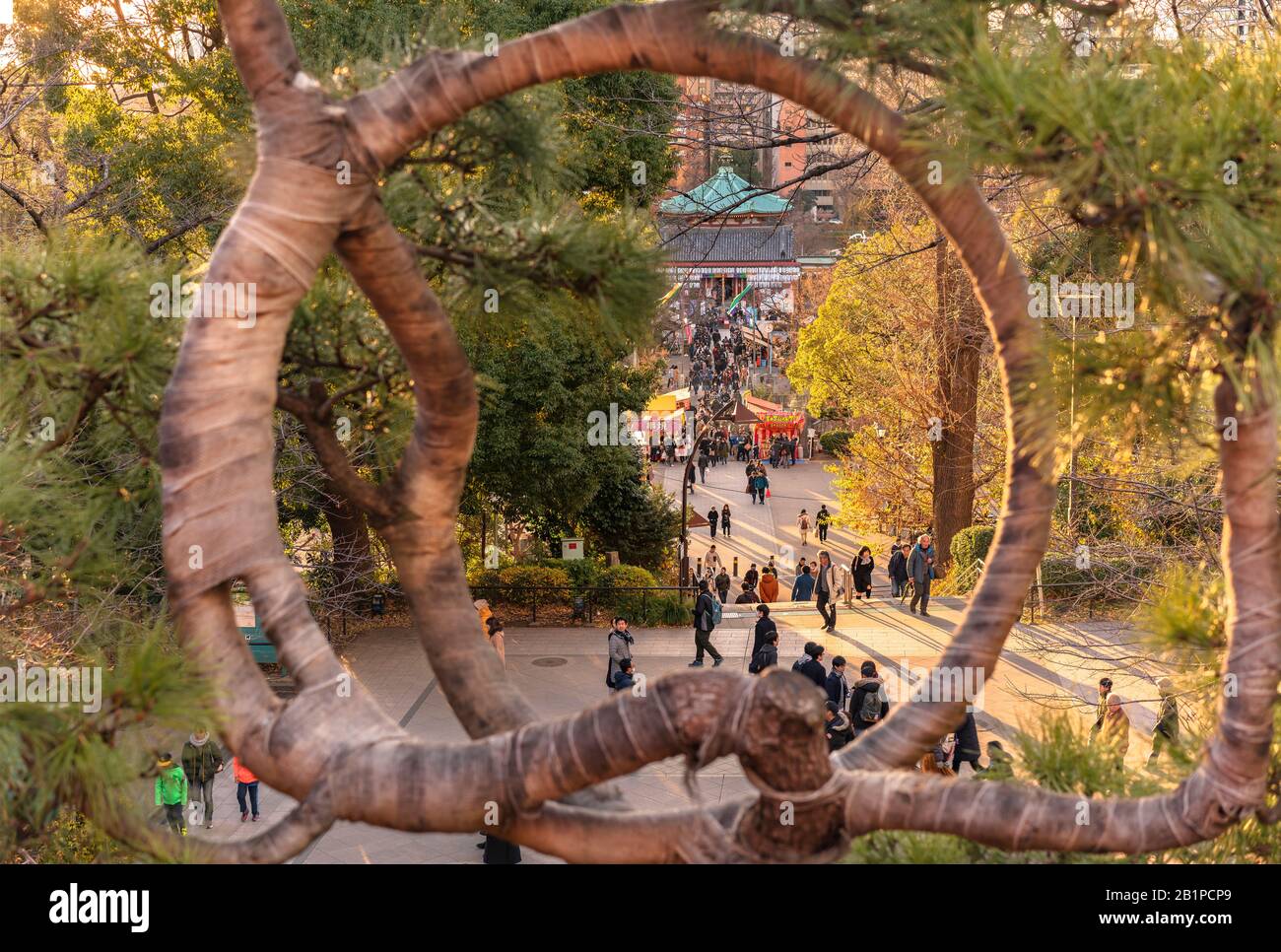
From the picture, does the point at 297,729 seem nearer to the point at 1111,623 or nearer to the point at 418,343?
the point at 418,343

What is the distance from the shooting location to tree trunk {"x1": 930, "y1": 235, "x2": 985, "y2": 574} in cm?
1959

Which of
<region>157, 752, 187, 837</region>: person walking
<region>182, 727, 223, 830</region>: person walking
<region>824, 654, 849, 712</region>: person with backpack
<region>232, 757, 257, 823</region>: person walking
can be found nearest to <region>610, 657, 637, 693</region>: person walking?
<region>824, 654, 849, 712</region>: person with backpack

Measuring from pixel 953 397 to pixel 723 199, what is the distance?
12144mm

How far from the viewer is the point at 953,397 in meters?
20.7

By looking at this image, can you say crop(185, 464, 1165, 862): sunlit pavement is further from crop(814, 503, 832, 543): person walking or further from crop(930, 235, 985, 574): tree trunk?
crop(814, 503, 832, 543): person walking

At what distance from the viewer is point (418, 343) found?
3.98 m

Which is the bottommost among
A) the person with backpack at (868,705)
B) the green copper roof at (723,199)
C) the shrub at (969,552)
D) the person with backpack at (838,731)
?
the person with backpack at (838,731)

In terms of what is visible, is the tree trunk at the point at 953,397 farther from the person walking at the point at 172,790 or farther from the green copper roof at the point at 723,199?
the person walking at the point at 172,790

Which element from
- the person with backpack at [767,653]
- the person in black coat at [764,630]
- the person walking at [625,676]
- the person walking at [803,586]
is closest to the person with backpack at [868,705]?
the person walking at [625,676]

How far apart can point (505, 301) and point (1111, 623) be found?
51.1ft

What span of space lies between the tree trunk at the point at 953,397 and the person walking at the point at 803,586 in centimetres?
236

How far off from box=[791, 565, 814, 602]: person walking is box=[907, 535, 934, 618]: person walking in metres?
2.43

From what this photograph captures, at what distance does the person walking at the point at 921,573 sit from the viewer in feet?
59.8

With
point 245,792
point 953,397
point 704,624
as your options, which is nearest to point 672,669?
point 704,624
